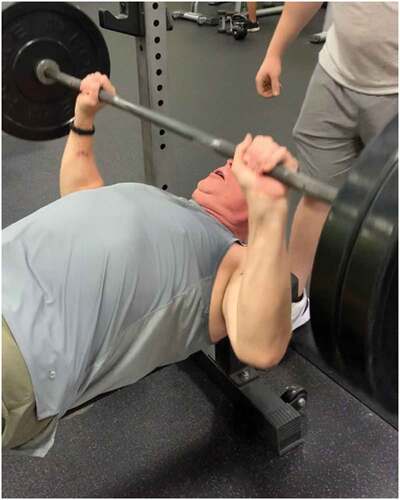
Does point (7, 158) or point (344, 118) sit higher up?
point (344, 118)

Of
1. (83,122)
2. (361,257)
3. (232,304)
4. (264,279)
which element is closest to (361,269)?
(361,257)

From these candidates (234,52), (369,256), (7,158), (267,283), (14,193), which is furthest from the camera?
(234,52)

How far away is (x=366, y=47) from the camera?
4.11 feet

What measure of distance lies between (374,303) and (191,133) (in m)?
0.50

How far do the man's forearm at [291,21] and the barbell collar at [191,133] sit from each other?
521 millimetres

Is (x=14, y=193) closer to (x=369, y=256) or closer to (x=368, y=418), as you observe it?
(x=368, y=418)

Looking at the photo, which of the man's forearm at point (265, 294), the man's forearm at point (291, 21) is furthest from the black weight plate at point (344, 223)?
the man's forearm at point (291, 21)

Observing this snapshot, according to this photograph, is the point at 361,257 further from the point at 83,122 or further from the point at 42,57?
the point at 42,57

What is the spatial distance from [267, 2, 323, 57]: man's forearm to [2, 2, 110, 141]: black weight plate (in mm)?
474

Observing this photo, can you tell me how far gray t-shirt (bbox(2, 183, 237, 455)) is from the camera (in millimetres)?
1001

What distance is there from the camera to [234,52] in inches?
179

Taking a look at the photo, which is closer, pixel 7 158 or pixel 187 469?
pixel 187 469

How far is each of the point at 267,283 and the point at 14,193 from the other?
200 centimetres

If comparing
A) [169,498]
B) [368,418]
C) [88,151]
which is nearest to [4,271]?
[88,151]
